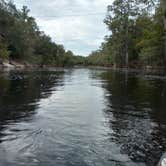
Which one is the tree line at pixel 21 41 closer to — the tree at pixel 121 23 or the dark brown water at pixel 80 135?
the tree at pixel 121 23

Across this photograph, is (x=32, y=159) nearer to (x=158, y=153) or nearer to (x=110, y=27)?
(x=158, y=153)

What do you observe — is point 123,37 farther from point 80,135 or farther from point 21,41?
point 80,135

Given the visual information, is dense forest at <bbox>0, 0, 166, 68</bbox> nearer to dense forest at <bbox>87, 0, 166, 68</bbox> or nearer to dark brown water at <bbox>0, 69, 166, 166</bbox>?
dense forest at <bbox>87, 0, 166, 68</bbox>

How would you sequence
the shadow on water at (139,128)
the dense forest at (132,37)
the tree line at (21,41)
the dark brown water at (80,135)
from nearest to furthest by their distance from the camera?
the dark brown water at (80,135)
the shadow on water at (139,128)
the dense forest at (132,37)
the tree line at (21,41)

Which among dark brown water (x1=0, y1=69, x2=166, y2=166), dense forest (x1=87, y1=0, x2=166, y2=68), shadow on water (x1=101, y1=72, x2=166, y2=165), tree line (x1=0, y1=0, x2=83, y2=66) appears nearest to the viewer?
dark brown water (x1=0, y1=69, x2=166, y2=166)

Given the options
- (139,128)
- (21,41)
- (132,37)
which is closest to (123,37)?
(132,37)

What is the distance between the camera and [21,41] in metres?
73.9

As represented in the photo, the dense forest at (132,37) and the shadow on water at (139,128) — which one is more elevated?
the dense forest at (132,37)

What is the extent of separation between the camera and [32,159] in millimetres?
4957

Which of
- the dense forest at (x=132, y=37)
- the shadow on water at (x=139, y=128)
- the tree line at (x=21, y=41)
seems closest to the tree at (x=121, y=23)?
the dense forest at (x=132, y=37)

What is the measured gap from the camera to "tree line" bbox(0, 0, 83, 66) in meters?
63.1

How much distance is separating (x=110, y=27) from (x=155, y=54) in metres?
20.2

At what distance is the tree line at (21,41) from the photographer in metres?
63.1

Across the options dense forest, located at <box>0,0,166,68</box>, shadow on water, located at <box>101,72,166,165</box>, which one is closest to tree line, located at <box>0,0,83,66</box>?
dense forest, located at <box>0,0,166,68</box>
